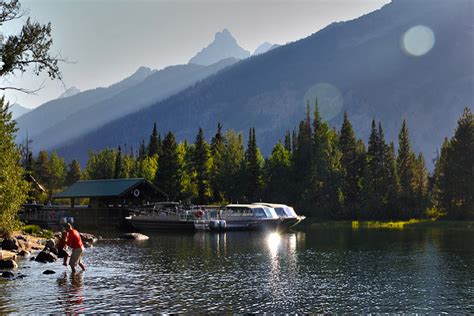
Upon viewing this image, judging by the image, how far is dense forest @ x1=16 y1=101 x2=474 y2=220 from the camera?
100137mm

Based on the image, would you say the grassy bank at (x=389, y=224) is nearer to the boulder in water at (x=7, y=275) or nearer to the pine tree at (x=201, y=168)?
the pine tree at (x=201, y=168)

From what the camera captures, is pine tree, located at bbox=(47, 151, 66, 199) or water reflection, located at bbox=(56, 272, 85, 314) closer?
water reflection, located at bbox=(56, 272, 85, 314)

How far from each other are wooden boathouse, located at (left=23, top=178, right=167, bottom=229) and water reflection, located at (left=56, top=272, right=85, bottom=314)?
66.1 meters

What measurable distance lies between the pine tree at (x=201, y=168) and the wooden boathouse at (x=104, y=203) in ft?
53.2

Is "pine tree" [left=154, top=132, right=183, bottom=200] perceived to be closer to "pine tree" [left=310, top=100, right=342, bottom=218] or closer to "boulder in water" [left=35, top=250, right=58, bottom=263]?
"pine tree" [left=310, top=100, right=342, bottom=218]

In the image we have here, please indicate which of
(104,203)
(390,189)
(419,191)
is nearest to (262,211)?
(390,189)

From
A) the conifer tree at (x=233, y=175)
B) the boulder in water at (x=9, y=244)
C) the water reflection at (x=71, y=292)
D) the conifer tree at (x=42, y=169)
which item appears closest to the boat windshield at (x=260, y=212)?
the conifer tree at (x=233, y=175)

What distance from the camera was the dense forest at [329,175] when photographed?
100 m

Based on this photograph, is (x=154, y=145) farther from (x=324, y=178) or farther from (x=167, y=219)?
(x=167, y=219)

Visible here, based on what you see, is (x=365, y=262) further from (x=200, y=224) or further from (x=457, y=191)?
(x=457, y=191)

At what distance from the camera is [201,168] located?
12175 cm

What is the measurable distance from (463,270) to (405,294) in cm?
1038

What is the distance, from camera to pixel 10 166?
47.1 meters

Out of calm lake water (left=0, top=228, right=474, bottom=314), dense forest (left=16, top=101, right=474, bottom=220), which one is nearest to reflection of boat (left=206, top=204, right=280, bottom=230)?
dense forest (left=16, top=101, right=474, bottom=220)
